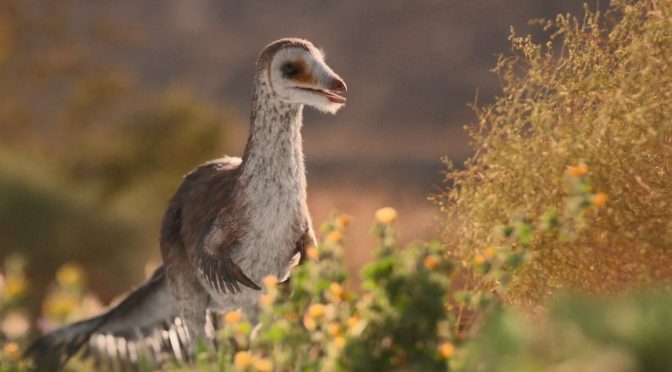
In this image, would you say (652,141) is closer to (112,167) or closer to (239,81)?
(112,167)

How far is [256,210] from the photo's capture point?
395 centimetres

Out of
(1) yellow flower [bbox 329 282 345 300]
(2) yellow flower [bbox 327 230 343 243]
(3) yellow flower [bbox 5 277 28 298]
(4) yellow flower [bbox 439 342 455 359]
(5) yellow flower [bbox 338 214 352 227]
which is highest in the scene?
(3) yellow flower [bbox 5 277 28 298]

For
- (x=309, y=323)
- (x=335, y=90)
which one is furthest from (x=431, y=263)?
(x=335, y=90)

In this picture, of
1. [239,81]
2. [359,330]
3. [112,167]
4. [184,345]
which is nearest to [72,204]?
[112,167]

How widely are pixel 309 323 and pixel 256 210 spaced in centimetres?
82

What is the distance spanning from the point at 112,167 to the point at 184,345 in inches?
335

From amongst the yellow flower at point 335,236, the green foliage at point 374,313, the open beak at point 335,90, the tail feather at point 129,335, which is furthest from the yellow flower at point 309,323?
the tail feather at point 129,335

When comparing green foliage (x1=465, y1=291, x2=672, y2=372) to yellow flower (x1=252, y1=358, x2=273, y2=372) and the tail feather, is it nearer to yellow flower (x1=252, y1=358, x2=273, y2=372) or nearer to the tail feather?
yellow flower (x1=252, y1=358, x2=273, y2=372)

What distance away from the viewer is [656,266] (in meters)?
3.77

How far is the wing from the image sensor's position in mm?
3934

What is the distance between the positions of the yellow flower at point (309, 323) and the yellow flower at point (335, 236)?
0.90 feet

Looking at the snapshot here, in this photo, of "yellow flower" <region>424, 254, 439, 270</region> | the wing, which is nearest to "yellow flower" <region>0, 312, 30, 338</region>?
the wing

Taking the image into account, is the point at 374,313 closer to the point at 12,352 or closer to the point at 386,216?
the point at 386,216

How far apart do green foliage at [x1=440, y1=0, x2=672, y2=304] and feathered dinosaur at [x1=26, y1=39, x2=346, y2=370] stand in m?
0.75
